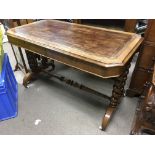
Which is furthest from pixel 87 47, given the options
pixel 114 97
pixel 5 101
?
pixel 5 101

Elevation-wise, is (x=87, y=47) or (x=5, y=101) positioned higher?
(x=87, y=47)

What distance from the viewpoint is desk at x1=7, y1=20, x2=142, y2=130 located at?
1140 mm

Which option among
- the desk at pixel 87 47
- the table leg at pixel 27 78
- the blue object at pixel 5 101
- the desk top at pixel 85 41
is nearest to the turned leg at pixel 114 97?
the desk at pixel 87 47

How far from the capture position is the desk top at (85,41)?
117 cm

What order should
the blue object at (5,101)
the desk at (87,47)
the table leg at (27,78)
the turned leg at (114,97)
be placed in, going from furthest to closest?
the table leg at (27,78) < the blue object at (5,101) < the turned leg at (114,97) < the desk at (87,47)

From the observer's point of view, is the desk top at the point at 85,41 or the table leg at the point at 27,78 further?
the table leg at the point at 27,78

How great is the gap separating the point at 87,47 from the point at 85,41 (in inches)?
5.2

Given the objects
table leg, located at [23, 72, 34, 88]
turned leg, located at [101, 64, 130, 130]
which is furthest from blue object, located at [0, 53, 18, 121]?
Result: turned leg, located at [101, 64, 130, 130]

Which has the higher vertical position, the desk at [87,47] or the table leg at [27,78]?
the desk at [87,47]

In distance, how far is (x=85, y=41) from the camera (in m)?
1.42

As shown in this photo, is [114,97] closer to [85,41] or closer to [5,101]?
[85,41]

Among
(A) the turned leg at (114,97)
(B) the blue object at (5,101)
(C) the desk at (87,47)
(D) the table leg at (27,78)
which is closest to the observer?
(C) the desk at (87,47)

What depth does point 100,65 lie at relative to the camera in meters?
1.10

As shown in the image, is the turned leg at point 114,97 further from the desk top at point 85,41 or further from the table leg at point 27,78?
the table leg at point 27,78
